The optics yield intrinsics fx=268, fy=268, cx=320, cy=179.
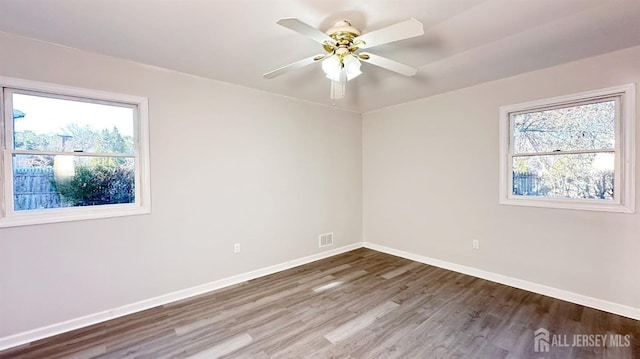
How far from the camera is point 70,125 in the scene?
8.02 ft

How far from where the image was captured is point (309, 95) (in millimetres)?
3754

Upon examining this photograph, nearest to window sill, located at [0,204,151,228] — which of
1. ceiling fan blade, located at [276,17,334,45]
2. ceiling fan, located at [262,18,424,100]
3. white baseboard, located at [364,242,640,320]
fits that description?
ceiling fan, located at [262,18,424,100]

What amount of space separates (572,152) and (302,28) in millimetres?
3072

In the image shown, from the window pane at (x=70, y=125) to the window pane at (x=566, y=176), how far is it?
438cm

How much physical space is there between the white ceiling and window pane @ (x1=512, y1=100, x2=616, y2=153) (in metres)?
0.54

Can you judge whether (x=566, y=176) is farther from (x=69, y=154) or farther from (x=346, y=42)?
(x=69, y=154)

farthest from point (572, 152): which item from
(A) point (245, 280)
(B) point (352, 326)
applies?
(A) point (245, 280)

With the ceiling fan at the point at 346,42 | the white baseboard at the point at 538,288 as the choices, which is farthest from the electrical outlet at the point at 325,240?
the ceiling fan at the point at 346,42

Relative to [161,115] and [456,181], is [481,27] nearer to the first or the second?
[456,181]

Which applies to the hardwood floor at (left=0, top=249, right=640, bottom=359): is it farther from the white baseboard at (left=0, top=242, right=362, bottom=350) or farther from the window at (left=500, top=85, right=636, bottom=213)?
the window at (left=500, top=85, right=636, bottom=213)

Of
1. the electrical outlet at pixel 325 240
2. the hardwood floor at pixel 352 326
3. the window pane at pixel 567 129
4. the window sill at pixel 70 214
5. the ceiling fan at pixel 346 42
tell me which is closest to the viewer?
the ceiling fan at pixel 346 42

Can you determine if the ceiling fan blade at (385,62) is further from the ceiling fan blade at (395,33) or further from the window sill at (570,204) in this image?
the window sill at (570,204)

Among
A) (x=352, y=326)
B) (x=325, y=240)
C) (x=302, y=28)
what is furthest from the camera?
(x=325, y=240)

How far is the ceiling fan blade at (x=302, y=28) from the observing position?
1.57m
